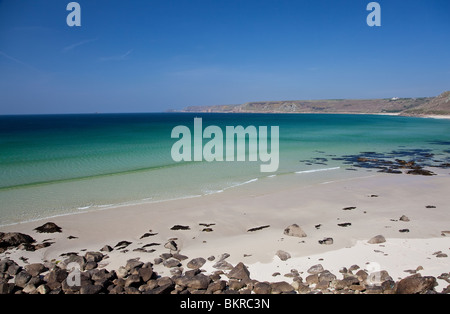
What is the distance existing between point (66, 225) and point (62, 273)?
455 centimetres

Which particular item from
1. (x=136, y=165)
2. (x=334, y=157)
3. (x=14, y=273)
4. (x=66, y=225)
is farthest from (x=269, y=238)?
(x=334, y=157)

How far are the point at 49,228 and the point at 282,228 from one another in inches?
290

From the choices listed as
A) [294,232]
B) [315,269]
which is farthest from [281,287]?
[294,232]

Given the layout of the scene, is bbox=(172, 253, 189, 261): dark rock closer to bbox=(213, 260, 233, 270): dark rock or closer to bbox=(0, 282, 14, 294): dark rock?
bbox=(213, 260, 233, 270): dark rock

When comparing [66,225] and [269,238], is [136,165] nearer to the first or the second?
[66,225]

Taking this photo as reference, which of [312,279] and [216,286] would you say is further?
[312,279]

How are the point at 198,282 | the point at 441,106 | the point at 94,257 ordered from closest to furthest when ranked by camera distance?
the point at 198,282 → the point at 94,257 → the point at 441,106

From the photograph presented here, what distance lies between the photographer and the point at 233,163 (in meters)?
23.1

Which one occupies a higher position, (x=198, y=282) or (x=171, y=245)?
(x=198, y=282)

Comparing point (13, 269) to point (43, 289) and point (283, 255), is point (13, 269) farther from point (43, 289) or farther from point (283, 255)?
point (283, 255)

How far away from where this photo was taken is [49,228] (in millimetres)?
9438

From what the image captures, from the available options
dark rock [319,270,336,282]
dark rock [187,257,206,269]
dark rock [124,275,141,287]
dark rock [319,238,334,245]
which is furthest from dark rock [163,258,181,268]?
dark rock [319,238,334,245]
